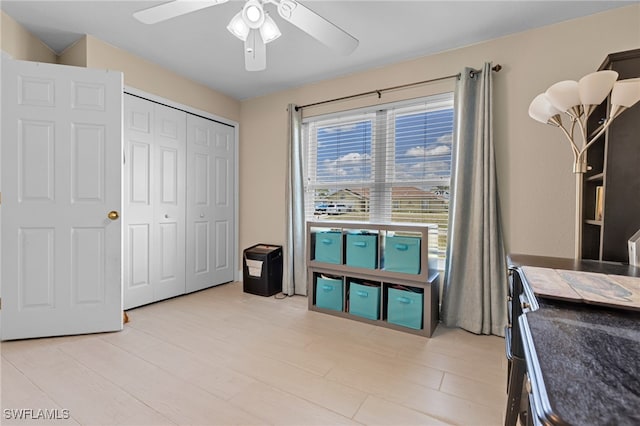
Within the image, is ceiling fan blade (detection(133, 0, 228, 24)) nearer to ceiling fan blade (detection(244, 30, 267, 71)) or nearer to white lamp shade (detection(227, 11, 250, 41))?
white lamp shade (detection(227, 11, 250, 41))

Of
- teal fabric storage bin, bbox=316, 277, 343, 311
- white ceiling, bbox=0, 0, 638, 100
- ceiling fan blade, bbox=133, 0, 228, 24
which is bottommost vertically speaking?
teal fabric storage bin, bbox=316, 277, 343, 311

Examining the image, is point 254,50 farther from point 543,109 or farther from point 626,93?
point 626,93

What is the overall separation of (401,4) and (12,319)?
11.2 ft

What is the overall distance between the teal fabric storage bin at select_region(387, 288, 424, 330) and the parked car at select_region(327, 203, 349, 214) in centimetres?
101

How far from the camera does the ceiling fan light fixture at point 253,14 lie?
1405 millimetres

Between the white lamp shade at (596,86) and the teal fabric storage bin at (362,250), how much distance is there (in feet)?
5.07

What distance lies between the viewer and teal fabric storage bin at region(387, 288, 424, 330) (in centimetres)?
221

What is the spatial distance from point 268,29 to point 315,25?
10.5 inches

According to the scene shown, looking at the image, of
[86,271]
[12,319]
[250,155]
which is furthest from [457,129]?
[12,319]

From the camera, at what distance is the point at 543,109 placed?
1528 millimetres

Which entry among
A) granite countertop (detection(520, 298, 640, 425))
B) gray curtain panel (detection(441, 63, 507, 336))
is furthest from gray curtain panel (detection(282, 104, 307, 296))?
granite countertop (detection(520, 298, 640, 425))

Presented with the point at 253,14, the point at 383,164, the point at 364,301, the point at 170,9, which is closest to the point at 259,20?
the point at 253,14

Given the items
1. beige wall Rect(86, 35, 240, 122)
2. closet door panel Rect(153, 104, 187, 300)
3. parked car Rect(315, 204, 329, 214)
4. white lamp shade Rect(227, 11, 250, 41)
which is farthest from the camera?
parked car Rect(315, 204, 329, 214)

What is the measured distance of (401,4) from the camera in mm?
1863
